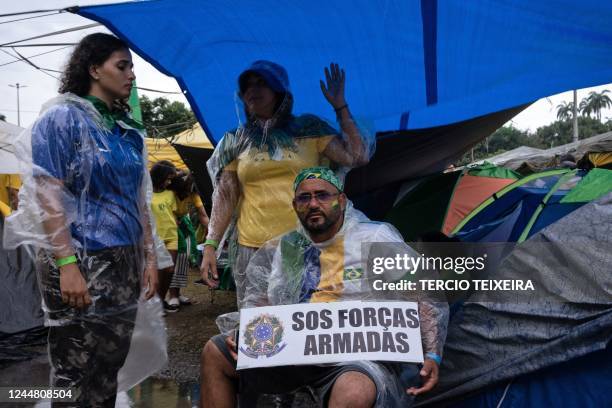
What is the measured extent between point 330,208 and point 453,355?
0.89 metres

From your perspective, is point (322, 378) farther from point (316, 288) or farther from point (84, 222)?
point (84, 222)

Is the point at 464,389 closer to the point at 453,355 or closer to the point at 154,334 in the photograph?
the point at 453,355

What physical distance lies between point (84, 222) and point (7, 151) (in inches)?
177

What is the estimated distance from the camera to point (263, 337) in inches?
71.1

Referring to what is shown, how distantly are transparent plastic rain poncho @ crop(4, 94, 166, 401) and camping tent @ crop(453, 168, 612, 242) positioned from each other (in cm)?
189

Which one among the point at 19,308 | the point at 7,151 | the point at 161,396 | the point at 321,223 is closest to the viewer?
the point at 321,223

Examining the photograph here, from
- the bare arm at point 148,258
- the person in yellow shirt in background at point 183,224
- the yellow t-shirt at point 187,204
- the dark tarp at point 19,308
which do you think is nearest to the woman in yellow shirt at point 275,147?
the bare arm at point 148,258

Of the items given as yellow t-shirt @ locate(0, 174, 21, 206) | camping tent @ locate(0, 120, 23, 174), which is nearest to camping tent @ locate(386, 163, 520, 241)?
camping tent @ locate(0, 120, 23, 174)

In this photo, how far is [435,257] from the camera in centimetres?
252

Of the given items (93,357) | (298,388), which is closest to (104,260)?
(93,357)

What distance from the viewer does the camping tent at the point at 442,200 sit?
3.74m

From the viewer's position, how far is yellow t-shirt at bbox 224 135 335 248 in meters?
2.35


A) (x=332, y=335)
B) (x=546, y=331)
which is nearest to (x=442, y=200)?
(x=546, y=331)

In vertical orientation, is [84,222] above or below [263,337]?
above
